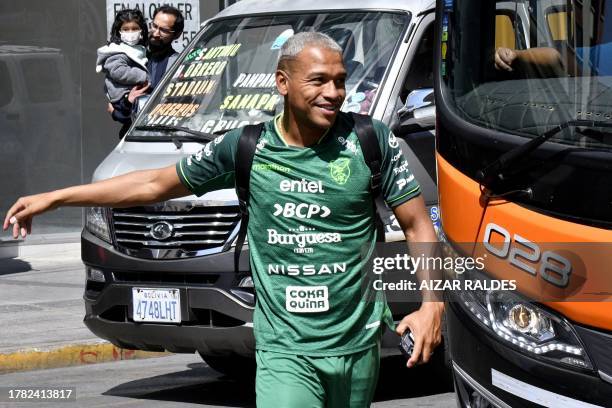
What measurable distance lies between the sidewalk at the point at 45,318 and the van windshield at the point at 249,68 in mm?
1955

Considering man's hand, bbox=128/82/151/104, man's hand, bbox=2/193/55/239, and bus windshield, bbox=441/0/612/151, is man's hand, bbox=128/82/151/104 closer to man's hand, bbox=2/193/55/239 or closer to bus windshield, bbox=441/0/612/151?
bus windshield, bbox=441/0/612/151

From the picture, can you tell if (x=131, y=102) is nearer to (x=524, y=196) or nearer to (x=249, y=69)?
(x=249, y=69)

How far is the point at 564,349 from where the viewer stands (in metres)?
Answer: 4.56

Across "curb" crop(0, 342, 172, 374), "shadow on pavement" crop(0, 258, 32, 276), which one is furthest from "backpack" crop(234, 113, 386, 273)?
"shadow on pavement" crop(0, 258, 32, 276)

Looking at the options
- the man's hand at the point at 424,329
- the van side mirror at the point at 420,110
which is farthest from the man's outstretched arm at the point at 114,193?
the van side mirror at the point at 420,110

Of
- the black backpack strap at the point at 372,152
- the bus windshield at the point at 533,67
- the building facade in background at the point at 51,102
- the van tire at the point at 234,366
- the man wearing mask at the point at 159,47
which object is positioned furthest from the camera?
the building facade in background at the point at 51,102

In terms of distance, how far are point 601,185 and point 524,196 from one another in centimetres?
34

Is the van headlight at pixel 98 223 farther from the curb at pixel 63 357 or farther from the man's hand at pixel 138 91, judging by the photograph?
the man's hand at pixel 138 91

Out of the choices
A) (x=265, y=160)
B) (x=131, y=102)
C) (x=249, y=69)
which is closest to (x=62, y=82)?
(x=131, y=102)

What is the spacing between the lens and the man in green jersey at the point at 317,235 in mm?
4645

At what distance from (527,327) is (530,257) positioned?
0.78 ft

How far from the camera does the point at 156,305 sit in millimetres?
7750

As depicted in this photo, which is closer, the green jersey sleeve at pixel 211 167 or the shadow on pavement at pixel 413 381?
the green jersey sleeve at pixel 211 167

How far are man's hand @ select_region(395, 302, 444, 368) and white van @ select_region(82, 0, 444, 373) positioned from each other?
2.56 metres
